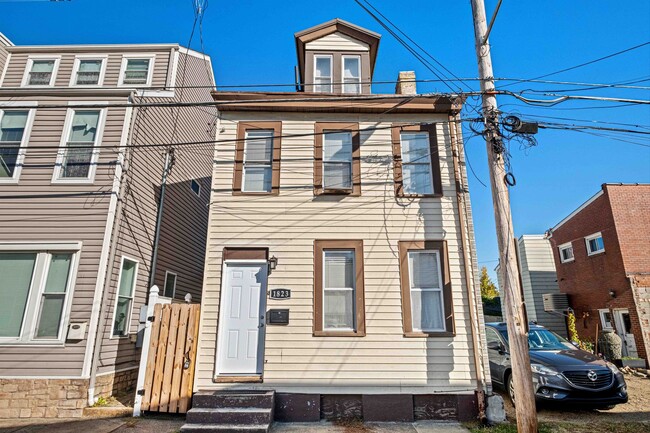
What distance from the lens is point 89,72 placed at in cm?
1006

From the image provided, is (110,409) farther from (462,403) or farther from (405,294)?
(462,403)

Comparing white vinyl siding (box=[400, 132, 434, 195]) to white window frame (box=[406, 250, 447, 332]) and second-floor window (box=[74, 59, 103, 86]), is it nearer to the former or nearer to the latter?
white window frame (box=[406, 250, 447, 332])

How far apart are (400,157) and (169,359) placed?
6.28 meters

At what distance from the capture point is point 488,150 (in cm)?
617

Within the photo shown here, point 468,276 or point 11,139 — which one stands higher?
point 11,139

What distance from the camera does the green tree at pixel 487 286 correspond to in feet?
112

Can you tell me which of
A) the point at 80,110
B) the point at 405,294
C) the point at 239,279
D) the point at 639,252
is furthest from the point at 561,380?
the point at 80,110

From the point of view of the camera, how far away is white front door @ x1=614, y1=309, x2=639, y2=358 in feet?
40.7

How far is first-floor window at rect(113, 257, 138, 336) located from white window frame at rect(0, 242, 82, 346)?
2.87 feet

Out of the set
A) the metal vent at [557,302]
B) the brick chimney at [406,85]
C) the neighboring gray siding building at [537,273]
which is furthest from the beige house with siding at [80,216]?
the neighboring gray siding building at [537,273]

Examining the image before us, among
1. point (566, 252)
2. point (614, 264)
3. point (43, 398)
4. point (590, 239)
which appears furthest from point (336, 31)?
point (566, 252)

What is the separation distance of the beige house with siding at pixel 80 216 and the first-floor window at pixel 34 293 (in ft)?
0.07

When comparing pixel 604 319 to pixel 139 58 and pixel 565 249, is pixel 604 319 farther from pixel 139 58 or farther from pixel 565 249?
pixel 139 58

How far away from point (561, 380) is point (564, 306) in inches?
479
